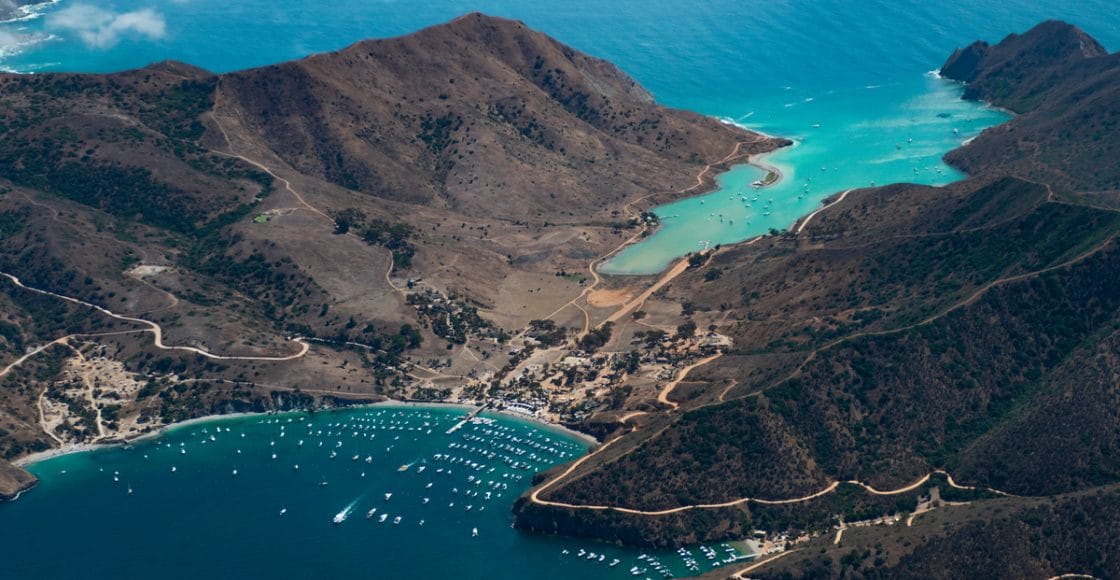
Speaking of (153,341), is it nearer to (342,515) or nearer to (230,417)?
(230,417)

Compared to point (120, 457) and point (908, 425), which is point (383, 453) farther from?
point (908, 425)

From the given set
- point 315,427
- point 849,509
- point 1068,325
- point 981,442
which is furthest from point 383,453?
point 1068,325

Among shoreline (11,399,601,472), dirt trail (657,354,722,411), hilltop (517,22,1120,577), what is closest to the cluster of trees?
shoreline (11,399,601,472)

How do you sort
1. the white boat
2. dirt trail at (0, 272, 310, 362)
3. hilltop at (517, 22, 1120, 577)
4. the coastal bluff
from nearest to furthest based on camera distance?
hilltop at (517, 22, 1120, 577), the white boat, the coastal bluff, dirt trail at (0, 272, 310, 362)

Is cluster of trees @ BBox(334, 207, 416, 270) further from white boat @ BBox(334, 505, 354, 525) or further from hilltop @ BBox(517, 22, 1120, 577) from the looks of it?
white boat @ BBox(334, 505, 354, 525)

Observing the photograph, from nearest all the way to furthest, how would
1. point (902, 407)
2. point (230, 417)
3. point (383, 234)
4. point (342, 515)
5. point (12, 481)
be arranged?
1. point (342, 515)
2. point (902, 407)
3. point (12, 481)
4. point (230, 417)
5. point (383, 234)

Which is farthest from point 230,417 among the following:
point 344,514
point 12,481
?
point 344,514
